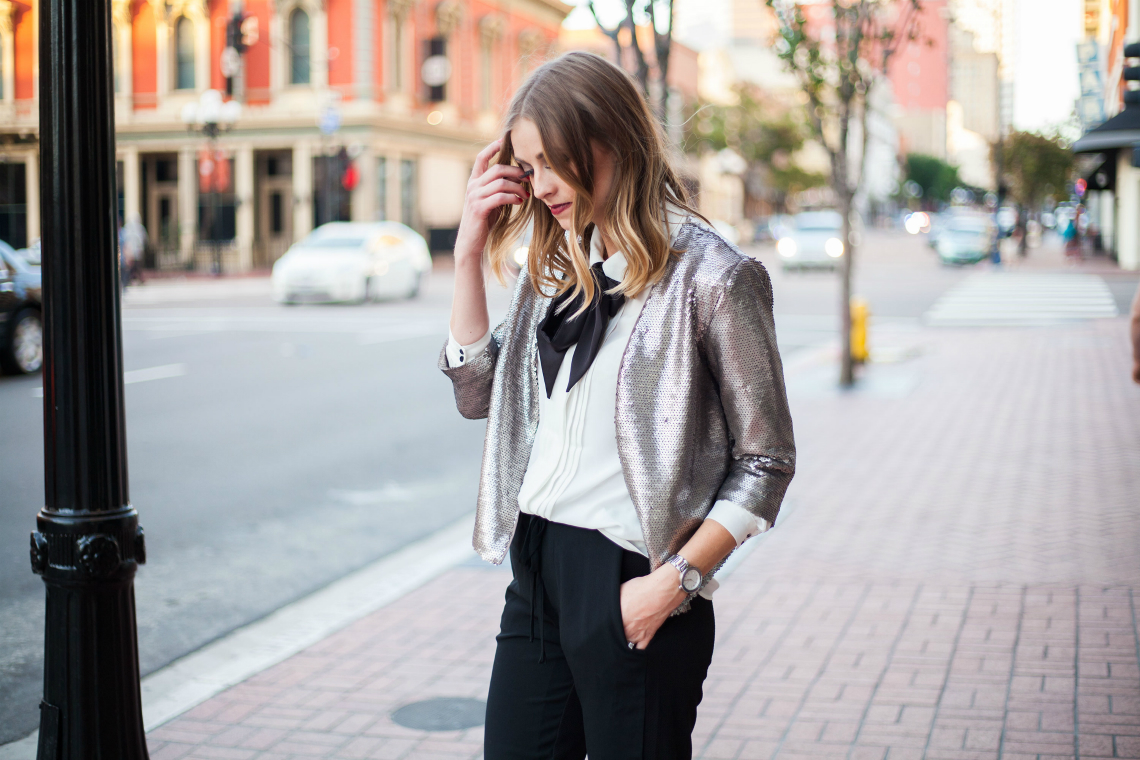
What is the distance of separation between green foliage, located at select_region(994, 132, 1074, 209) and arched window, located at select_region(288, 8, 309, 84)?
2722 centimetres

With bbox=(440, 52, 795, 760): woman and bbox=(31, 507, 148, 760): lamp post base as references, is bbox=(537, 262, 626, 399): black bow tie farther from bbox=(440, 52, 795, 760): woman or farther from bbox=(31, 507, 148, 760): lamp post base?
bbox=(31, 507, 148, 760): lamp post base

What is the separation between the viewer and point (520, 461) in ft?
7.25

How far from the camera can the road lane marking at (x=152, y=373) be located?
41.9 ft

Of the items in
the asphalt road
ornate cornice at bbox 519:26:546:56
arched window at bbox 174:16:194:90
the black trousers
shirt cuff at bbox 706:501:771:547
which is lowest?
the asphalt road

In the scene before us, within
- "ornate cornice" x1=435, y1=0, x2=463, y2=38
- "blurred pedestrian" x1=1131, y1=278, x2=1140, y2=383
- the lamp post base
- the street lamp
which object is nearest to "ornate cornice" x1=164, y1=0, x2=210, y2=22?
the street lamp

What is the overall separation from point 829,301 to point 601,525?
78.4 ft

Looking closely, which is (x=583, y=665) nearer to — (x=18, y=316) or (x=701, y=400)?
(x=701, y=400)

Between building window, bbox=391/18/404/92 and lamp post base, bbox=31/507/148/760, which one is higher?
building window, bbox=391/18/404/92

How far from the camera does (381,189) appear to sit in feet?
135

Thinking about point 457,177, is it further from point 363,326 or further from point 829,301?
point 363,326

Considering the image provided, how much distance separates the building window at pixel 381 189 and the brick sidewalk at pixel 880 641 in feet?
112

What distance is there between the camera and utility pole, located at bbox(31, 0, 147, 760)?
256 cm

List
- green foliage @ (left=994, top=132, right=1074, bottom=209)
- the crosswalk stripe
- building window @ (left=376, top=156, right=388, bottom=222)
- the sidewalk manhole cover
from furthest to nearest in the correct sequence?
green foliage @ (left=994, top=132, right=1074, bottom=209)
building window @ (left=376, top=156, right=388, bottom=222)
the crosswalk stripe
the sidewalk manhole cover

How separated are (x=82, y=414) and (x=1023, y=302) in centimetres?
2408
